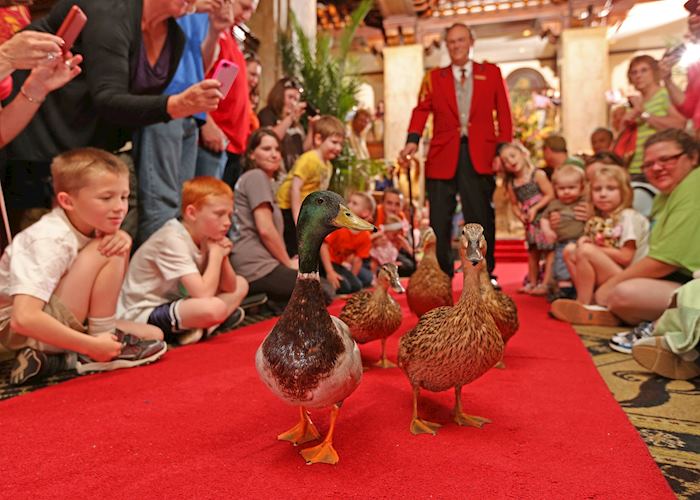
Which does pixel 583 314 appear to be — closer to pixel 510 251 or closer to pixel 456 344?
pixel 456 344

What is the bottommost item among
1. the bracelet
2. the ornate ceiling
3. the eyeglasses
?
the eyeglasses

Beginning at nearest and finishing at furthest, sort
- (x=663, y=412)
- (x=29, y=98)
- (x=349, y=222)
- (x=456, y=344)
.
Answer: (x=349, y=222)
(x=456, y=344)
(x=663, y=412)
(x=29, y=98)

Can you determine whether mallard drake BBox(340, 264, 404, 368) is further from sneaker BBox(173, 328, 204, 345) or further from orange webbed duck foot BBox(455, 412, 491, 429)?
sneaker BBox(173, 328, 204, 345)

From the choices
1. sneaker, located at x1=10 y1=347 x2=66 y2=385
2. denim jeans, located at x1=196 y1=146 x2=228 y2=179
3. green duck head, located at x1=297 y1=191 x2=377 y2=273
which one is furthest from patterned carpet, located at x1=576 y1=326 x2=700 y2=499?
denim jeans, located at x1=196 y1=146 x2=228 y2=179

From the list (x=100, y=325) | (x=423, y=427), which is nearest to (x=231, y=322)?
(x=100, y=325)

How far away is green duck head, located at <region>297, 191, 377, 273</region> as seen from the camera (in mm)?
1169

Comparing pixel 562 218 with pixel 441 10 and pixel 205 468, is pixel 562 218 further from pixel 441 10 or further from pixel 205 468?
pixel 441 10

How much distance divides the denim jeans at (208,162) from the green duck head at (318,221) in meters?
2.42

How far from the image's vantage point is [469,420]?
1.50 metres

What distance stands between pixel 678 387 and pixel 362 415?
3.95ft

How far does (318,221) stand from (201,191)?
5.22ft

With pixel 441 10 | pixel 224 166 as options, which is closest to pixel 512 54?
pixel 441 10

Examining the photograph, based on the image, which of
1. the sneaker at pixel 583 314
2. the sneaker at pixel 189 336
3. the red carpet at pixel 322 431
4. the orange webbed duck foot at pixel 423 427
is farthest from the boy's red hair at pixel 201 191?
the sneaker at pixel 583 314

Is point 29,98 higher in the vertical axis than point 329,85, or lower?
lower
